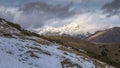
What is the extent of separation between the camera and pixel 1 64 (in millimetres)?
38219

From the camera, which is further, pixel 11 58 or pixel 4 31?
pixel 4 31

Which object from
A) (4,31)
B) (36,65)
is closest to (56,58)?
(36,65)

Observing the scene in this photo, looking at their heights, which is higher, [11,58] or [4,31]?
[4,31]

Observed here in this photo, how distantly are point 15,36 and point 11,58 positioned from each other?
1835 centimetres

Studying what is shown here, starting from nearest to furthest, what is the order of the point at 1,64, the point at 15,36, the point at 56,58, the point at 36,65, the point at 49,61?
the point at 1,64 → the point at 36,65 → the point at 49,61 → the point at 56,58 → the point at 15,36

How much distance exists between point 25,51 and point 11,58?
5.85 meters

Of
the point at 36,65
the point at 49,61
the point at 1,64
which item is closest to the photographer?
the point at 1,64

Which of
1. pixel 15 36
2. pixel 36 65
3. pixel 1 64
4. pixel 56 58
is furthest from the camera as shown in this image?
pixel 15 36

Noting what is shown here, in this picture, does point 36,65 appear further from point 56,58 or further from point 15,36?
point 15,36

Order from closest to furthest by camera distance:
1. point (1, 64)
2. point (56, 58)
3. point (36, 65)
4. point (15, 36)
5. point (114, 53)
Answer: point (1, 64) → point (36, 65) → point (56, 58) → point (15, 36) → point (114, 53)

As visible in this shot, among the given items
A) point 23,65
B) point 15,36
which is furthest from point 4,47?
point 15,36

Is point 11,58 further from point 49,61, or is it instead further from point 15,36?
point 15,36

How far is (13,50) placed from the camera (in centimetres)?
4688

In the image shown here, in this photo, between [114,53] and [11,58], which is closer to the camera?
[11,58]
